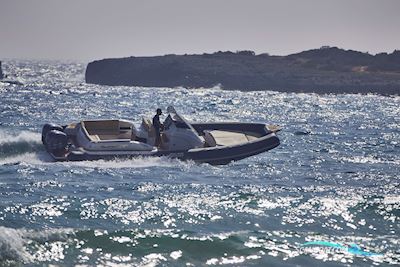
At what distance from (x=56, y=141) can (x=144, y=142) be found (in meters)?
3.76

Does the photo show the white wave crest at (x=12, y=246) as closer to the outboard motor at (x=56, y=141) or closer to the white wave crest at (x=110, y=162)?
the white wave crest at (x=110, y=162)

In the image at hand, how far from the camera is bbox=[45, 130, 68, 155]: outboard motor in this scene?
23.7m

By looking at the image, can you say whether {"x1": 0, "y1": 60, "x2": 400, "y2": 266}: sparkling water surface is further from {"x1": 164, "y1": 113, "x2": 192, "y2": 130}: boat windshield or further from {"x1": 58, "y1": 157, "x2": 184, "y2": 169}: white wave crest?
{"x1": 164, "y1": 113, "x2": 192, "y2": 130}: boat windshield

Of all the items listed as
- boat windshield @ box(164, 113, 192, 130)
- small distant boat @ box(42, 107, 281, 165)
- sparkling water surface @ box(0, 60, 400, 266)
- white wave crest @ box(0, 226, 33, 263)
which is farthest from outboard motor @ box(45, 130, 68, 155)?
white wave crest @ box(0, 226, 33, 263)

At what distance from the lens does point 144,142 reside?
2530 cm

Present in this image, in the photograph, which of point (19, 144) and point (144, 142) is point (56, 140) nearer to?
point (19, 144)

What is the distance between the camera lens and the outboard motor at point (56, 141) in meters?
23.7

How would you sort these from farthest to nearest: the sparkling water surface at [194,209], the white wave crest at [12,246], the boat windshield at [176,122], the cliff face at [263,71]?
the cliff face at [263,71] < the boat windshield at [176,122] < the sparkling water surface at [194,209] < the white wave crest at [12,246]

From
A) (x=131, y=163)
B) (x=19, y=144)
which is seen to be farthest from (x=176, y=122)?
(x=19, y=144)

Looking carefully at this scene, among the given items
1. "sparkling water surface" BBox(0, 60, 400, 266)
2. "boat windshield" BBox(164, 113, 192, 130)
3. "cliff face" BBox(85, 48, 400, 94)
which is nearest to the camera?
"sparkling water surface" BBox(0, 60, 400, 266)

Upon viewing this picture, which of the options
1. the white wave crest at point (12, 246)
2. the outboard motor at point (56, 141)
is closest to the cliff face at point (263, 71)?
the outboard motor at point (56, 141)

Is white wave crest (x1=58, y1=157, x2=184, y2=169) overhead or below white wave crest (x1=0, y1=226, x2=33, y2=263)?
overhead

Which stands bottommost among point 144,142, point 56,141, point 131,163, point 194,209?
point 194,209

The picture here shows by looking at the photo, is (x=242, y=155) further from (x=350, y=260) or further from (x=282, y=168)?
(x=350, y=260)
